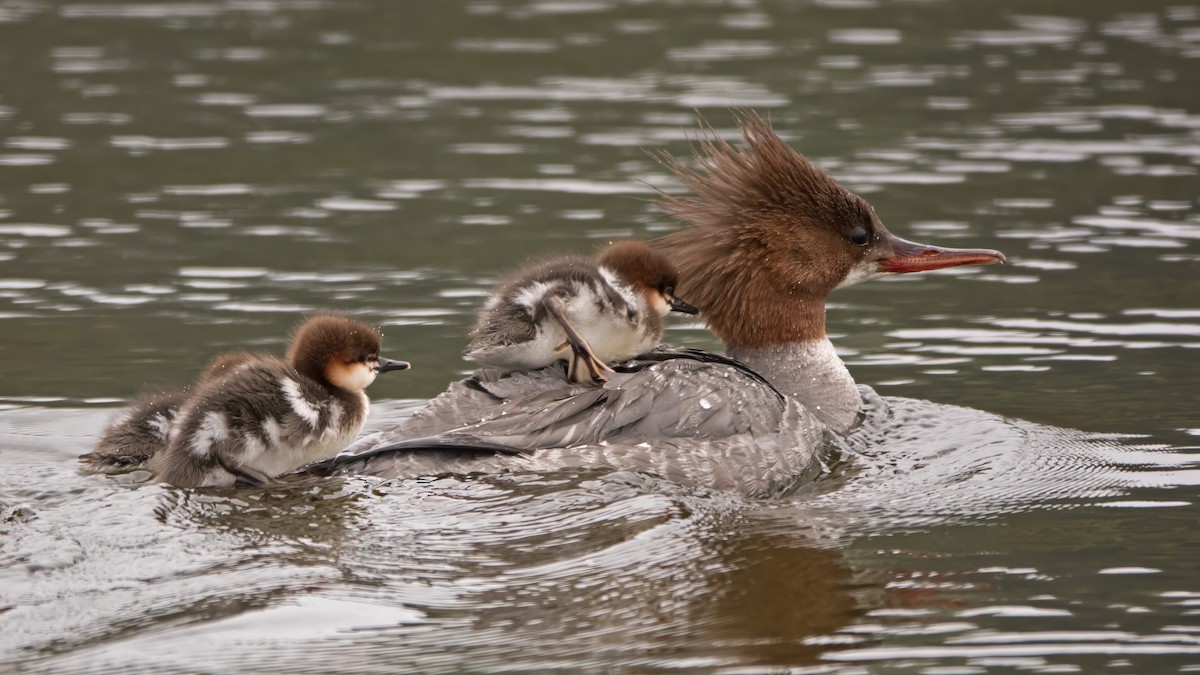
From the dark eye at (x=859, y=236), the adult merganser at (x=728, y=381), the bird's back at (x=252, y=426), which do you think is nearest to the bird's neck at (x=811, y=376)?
the adult merganser at (x=728, y=381)

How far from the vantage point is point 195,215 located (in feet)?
38.9

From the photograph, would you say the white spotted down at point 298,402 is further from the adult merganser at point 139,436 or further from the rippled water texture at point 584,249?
the adult merganser at point 139,436

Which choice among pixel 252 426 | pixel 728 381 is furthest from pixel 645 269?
pixel 252 426

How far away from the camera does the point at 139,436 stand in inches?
279

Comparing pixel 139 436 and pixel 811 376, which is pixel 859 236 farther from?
pixel 139 436

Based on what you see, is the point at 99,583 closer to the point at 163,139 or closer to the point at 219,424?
the point at 219,424

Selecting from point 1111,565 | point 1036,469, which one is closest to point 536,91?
point 1036,469

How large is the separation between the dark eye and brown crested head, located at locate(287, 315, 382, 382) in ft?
8.16

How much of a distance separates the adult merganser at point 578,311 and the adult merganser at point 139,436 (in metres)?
1.06

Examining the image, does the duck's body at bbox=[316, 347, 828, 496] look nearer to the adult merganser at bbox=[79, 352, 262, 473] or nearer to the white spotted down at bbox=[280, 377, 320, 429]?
the white spotted down at bbox=[280, 377, 320, 429]

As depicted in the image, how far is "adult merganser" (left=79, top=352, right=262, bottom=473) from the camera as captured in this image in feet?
23.2

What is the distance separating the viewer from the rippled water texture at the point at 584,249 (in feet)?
18.0

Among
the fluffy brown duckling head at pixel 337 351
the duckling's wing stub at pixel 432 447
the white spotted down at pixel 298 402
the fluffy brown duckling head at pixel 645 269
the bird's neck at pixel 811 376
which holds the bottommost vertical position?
the bird's neck at pixel 811 376

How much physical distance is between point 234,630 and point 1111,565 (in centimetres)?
315
